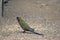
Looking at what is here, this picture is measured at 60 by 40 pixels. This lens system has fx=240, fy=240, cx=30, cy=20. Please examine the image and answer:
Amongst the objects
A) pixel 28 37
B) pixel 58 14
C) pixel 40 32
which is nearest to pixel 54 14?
pixel 58 14

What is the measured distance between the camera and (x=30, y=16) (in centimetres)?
780

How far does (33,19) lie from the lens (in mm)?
7375

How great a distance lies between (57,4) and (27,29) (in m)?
4.36

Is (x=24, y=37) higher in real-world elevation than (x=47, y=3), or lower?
lower

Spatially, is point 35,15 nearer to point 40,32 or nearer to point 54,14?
point 54,14

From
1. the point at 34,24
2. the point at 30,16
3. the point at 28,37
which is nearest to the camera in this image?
the point at 28,37

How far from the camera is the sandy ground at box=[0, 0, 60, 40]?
5645mm

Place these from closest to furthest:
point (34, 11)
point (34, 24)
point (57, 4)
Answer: point (34, 24), point (34, 11), point (57, 4)

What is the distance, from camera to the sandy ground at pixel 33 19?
564 centimetres

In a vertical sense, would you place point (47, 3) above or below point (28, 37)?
above

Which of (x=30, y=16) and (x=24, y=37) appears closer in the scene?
(x=24, y=37)

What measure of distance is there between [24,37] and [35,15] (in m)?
2.53

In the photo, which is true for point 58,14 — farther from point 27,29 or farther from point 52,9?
point 27,29

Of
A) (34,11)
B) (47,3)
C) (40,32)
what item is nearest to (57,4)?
(47,3)
